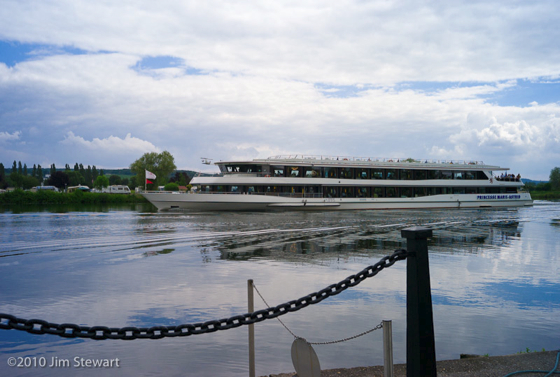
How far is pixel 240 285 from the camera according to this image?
998 centimetres

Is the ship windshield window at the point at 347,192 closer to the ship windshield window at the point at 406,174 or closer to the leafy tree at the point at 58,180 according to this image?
the ship windshield window at the point at 406,174

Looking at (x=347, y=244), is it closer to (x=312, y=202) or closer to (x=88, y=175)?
(x=312, y=202)

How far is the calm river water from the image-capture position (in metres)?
6.13

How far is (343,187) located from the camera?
1614 inches

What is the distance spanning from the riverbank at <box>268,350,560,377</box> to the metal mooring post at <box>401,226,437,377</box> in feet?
3.26

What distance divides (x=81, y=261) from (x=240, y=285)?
22.0ft

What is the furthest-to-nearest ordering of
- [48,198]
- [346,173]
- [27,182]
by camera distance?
1. [27,182]
2. [48,198]
3. [346,173]

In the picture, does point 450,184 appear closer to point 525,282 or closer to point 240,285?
point 525,282

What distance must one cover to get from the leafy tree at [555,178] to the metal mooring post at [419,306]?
468ft

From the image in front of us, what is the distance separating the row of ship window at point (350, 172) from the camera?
124 ft

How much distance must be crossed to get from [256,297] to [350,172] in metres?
33.4

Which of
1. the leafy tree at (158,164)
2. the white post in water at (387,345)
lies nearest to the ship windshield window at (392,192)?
the white post in water at (387,345)

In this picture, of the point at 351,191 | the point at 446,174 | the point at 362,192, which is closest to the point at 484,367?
the point at 351,191

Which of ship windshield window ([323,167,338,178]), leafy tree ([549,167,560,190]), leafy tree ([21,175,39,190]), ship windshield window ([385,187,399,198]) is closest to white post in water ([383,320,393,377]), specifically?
ship windshield window ([323,167,338,178])
